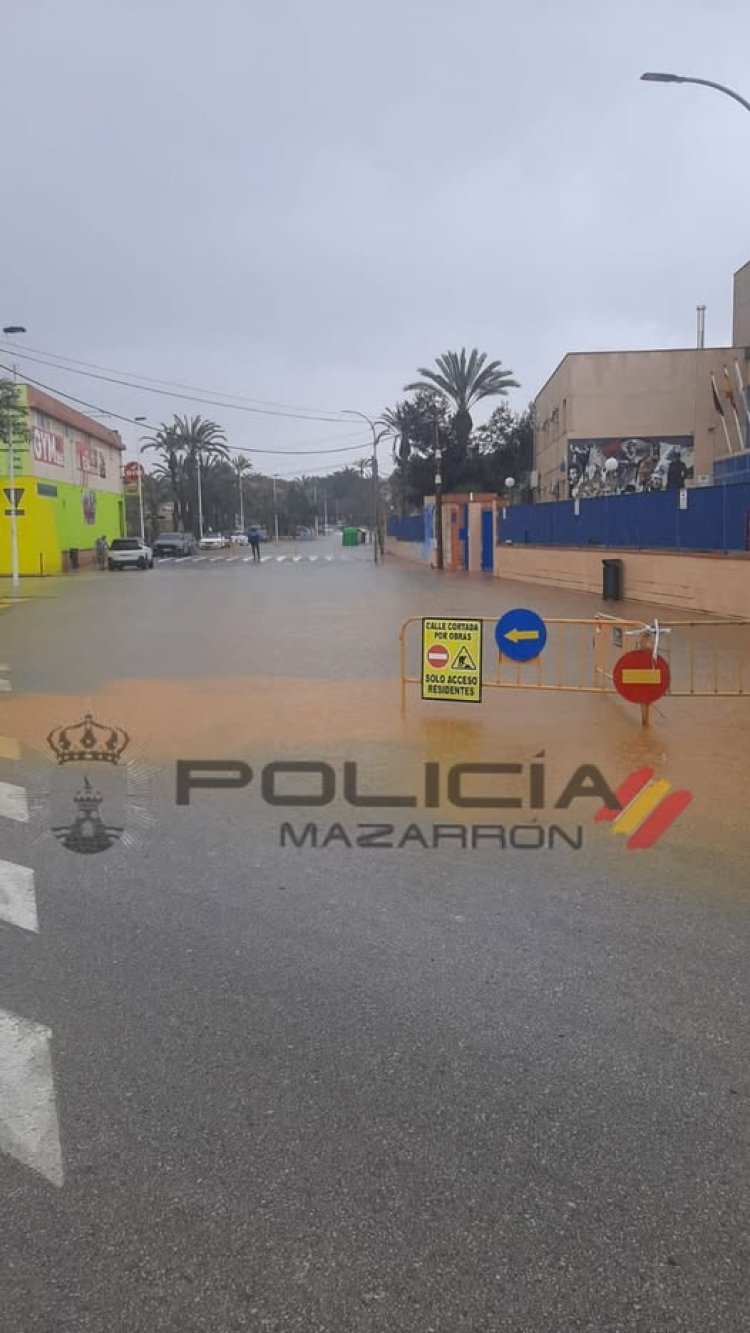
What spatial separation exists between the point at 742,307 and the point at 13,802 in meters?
38.4

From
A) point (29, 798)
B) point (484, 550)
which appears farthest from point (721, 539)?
point (484, 550)

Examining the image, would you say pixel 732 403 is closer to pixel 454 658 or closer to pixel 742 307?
pixel 742 307

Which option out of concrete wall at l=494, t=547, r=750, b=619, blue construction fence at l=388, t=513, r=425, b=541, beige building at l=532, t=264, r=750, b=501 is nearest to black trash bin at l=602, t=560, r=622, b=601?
concrete wall at l=494, t=547, r=750, b=619

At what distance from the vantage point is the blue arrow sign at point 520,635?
9859mm

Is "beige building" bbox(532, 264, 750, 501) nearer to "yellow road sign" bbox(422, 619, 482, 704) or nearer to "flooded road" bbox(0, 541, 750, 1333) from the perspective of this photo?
"yellow road sign" bbox(422, 619, 482, 704)

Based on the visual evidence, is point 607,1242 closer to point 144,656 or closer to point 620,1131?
point 620,1131

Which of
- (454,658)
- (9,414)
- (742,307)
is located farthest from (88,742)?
(742,307)

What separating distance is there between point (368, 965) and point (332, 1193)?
1.44 meters

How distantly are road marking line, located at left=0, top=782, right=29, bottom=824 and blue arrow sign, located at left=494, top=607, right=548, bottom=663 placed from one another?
15.5 feet

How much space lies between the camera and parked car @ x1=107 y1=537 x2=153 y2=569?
1827 inches

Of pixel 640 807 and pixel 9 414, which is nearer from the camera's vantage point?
pixel 640 807

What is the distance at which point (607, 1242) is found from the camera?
2.59m

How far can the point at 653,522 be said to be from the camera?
2178 cm

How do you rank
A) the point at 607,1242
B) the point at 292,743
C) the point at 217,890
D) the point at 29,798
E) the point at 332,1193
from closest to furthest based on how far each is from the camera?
the point at 607,1242
the point at 332,1193
the point at 217,890
the point at 29,798
the point at 292,743
